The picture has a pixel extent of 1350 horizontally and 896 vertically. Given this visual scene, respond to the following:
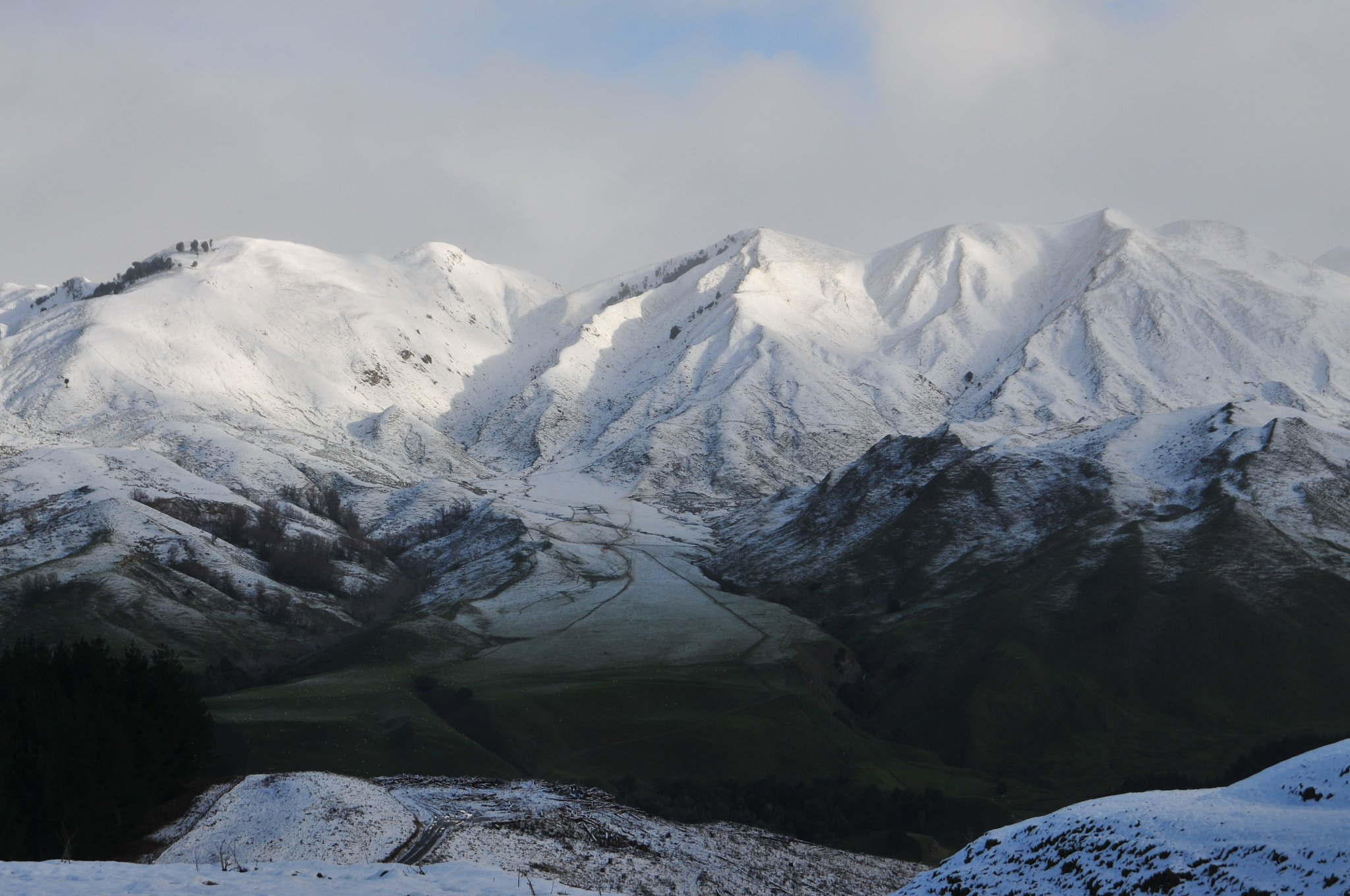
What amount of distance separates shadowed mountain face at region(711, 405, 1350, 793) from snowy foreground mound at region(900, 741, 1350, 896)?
217ft

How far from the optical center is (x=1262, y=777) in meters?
25.4

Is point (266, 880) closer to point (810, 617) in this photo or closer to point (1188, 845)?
point (1188, 845)

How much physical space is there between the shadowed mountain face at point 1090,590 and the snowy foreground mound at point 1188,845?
66017 mm

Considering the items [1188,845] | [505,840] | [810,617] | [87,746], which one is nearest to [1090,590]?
[810,617]

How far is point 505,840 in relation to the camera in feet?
146

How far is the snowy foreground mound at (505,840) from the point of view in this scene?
139 feet

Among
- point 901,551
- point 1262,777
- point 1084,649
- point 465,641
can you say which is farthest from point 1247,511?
point 1262,777

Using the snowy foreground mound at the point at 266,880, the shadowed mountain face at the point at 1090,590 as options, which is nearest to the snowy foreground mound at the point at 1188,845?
the snowy foreground mound at the point at 266,880

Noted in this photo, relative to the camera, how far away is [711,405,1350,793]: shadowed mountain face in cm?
9675

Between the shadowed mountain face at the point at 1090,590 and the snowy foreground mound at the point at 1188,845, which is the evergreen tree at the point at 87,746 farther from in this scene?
the shadowed mountain face at the point at 1090,590

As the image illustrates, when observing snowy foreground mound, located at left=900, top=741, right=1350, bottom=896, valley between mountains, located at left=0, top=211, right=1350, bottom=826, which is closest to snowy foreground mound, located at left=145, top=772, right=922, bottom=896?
snowy foreground mound, located at left=900, top=741, right=1350, bottom=896

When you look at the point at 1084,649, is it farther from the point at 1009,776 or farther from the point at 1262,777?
the point at 1262,777

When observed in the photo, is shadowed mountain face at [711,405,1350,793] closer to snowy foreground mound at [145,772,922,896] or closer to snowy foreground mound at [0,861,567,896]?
snowy foreground mound at [145,772,922,896]

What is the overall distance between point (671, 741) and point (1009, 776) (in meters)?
30.6
